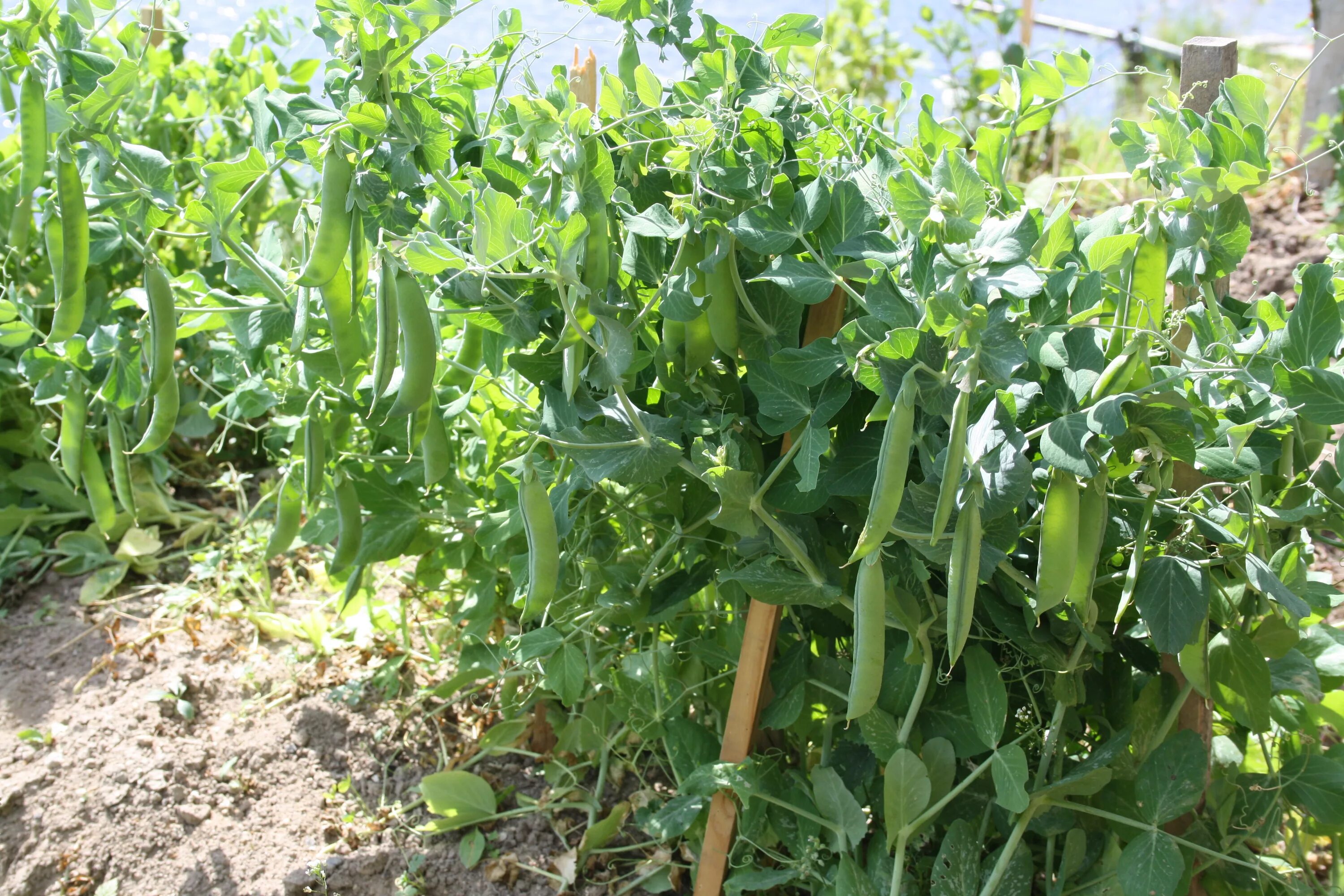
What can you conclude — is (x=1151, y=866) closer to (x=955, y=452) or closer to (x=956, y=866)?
(x=956, y=866)

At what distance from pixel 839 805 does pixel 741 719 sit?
176 mm

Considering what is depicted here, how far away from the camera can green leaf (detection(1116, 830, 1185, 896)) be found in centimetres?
125

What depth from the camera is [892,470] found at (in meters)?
0.96

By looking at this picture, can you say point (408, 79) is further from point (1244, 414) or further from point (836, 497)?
Result: point (1244, 414)

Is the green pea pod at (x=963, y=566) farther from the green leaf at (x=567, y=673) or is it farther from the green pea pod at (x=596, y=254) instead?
the green leaf at (x=567, y=673)

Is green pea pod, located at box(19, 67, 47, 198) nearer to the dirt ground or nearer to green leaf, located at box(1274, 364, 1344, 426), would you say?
the dirt ground

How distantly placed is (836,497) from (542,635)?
51cm

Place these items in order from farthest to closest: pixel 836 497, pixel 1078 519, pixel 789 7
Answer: pixel 789 7
pixel 836 497
pixel 1078 519

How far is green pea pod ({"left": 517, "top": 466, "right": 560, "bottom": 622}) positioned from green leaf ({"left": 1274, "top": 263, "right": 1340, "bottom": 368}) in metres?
0.80

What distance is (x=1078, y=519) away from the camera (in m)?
1.07

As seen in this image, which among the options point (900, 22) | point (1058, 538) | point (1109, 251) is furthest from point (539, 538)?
point (900, 22)

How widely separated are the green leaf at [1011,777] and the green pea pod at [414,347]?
826 mm

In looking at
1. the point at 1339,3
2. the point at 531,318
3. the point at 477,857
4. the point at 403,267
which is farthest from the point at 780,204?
the point at 1339,3

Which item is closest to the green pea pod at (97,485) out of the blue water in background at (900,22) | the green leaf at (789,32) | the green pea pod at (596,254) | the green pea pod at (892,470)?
the blue water in background at (900,22)
